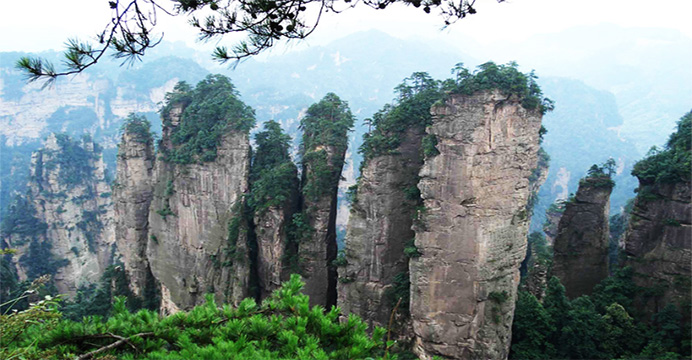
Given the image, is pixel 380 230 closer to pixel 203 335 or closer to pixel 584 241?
pixel 584 241

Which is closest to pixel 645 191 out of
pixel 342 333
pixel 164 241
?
pixel 342 333

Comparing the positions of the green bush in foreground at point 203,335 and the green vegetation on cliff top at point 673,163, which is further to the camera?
the green vegetation on cliff top at point 673,163

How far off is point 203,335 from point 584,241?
15.5m

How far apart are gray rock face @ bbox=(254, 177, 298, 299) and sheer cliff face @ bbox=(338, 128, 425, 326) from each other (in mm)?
2689

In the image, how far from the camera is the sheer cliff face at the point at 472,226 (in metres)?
12.8

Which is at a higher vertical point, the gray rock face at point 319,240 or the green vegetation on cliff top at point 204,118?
the green vegetation on cliff top at point 204,118

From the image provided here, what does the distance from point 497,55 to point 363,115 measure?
197 feet

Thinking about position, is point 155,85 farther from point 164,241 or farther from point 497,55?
point 497,55

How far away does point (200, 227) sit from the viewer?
1902cm

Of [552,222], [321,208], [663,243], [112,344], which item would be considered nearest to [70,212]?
[321,208]

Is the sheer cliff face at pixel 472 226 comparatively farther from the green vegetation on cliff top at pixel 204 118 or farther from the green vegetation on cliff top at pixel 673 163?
the green vegetation on cliff top at pixel 204 118

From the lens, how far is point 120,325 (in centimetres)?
541

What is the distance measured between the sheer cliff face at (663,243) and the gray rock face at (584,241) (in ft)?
6.20

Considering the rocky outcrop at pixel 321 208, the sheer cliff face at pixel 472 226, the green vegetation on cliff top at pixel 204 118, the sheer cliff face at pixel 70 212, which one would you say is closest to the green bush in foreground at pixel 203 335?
the sheer cliff face at pixel 472 226
